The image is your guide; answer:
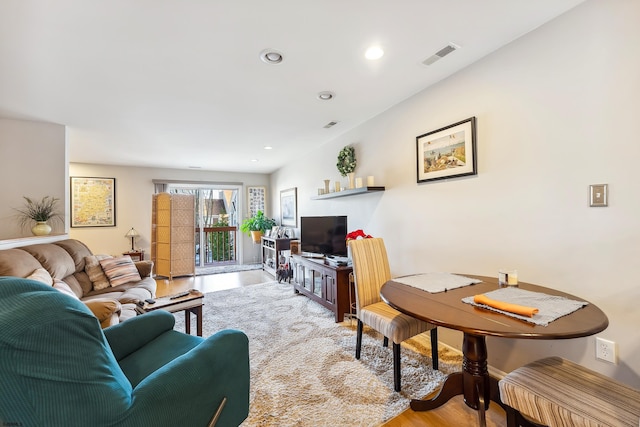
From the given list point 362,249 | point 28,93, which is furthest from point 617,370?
point 28,93

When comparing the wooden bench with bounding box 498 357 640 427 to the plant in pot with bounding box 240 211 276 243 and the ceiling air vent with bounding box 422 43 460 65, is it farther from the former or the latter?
the plant in pot with bounding box 240 211 276 243

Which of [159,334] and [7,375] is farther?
[159,334]

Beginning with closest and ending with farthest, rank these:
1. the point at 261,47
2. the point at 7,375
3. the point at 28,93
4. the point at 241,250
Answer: the point at 7,375 < the point at 261,47 < the point at 28,93 < the point at 241,250

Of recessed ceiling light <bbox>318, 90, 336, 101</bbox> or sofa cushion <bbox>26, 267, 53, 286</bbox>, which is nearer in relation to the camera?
sofa cushion <bbox>26, 267, 53, 286</bbox>

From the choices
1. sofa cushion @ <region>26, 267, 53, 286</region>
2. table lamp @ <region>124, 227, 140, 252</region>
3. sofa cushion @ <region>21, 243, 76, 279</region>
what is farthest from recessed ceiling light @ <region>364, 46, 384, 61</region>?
table lamp @ <region>124, 227, 140, 252</region>

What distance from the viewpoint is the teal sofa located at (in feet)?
2.27

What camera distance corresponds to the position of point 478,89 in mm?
2148

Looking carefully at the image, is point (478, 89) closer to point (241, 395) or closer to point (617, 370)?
point (617, 370)

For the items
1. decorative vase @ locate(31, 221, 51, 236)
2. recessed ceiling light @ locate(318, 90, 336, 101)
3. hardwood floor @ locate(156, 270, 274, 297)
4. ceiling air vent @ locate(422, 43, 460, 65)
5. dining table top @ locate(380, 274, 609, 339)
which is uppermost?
ceiling air vent @ locate(422, 43, 460, 65)

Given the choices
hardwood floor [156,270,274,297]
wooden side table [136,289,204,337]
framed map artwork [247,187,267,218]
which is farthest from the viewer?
framed map artwork [247,187,267,218]

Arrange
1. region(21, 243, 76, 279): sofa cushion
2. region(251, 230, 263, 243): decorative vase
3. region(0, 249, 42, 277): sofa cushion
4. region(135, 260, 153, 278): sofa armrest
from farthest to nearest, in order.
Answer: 1. region(251, 230, 263, 243): decorative vase
2. region(135, 260, 153, 278): sofa armrest
3. region(21, 243, 76, 279): sofa cushion
4. region(0, 249, 42, 277): sofa cushion

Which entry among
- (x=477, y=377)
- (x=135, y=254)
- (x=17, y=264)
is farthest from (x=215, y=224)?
(x=477, y=377)

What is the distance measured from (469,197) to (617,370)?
4.25 ft

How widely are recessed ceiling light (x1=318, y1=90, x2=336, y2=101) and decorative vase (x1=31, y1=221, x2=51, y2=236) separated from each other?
3444 mm
